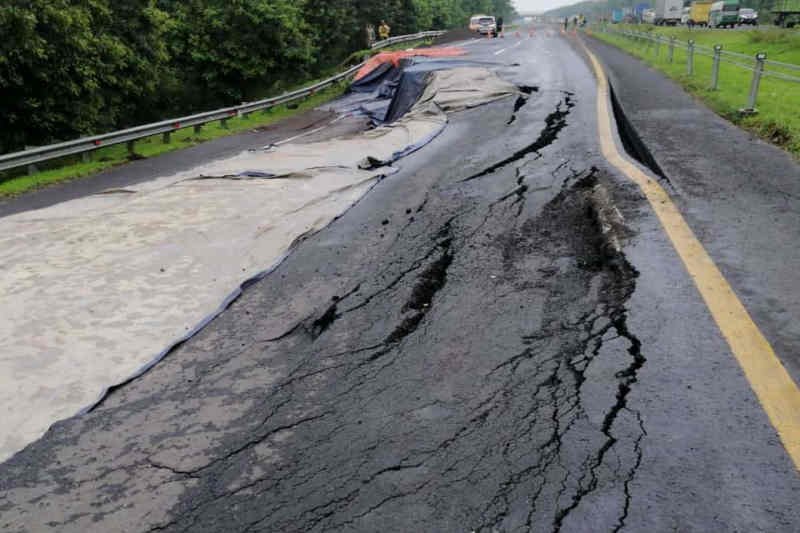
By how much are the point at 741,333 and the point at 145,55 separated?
20.2 meters

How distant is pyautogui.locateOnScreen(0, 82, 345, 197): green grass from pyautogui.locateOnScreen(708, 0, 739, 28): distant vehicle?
3938cm

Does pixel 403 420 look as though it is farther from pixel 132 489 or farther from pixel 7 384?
pixel 7 384

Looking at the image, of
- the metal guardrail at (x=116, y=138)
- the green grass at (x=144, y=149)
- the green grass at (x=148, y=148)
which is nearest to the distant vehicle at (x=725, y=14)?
the green grass at (x=144, y=149)

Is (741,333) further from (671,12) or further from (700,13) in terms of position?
(671,12)

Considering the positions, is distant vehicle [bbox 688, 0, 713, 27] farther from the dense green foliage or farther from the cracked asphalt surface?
the cracked asphalt surface

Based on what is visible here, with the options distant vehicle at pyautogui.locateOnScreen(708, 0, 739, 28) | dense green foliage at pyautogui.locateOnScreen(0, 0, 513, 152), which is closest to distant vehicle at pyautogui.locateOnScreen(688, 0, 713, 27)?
distant vehicle at pyautogui.locateOnScreen(708, 0, 739, 28)

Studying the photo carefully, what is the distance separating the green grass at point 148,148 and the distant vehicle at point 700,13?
1804 inches

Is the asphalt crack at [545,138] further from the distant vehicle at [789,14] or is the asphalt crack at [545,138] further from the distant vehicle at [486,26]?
the distant vehicle at [486,26]

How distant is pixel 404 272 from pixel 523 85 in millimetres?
11559

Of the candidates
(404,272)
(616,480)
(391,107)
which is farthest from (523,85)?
(616,480)

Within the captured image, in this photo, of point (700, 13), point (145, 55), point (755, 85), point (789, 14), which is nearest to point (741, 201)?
point (755, 85)

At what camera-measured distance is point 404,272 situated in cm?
460

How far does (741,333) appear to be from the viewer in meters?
3.16

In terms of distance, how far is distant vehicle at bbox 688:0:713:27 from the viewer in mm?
55000
